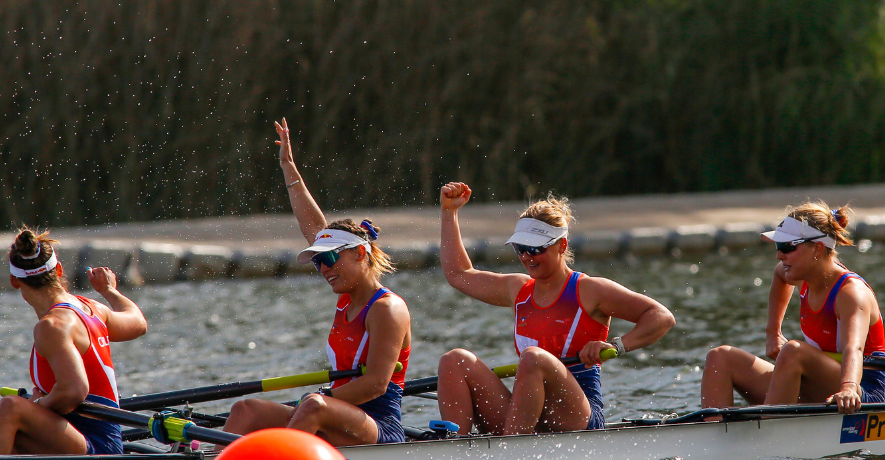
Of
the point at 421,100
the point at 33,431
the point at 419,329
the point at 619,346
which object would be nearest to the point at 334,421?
the point at 33,431

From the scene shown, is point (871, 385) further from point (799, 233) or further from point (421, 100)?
point (421, 100)

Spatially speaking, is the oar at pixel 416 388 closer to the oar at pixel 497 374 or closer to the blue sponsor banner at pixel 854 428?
the oar at pixel 497 374

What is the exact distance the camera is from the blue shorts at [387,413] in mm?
4578

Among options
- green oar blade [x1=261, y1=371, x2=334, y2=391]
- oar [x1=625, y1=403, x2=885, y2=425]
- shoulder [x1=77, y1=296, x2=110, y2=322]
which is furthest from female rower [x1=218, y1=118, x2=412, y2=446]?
oar [x1=625, y1=403, x2=885, y2=425]

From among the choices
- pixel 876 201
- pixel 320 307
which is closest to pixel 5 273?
pixel 320 307

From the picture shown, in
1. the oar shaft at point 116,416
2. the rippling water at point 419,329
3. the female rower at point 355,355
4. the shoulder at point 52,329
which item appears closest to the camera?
the shoulder at point 52,329

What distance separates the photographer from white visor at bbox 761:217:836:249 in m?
5.21

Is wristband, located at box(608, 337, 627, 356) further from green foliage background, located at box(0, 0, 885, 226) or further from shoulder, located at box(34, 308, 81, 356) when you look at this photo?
green foliage background, located at box(0, 0, 885, 226)

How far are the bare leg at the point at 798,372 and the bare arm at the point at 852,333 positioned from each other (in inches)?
5.0

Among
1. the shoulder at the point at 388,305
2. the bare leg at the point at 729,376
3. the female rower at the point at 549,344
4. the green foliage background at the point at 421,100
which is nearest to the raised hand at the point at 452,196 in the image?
the female rower at the point at 549,344

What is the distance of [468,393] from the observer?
482 centimetres

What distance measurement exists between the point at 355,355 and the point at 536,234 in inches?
38.5

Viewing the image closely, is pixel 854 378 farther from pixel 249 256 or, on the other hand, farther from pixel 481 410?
pixel 249 256

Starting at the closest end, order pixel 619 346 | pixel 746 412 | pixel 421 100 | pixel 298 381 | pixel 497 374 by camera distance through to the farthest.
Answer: pixel 619 346 → pixel 298 381 → pixel 746 412 → pixel 497 374 → pixel 421 100
